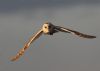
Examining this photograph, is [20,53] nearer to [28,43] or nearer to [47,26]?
→ [28,43]

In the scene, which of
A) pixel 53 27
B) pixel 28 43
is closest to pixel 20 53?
pixel 28 43

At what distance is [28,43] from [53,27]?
29.1ft

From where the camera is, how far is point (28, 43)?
136 m

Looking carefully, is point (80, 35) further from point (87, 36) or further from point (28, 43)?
point (28, 43)

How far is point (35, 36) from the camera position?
133 meters

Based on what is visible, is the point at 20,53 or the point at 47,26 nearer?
the point at 47,26

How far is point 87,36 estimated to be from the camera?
132m

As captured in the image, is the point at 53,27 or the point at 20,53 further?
the point at 20,53

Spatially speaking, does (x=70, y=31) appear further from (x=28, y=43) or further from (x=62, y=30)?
(x=28, y=43)

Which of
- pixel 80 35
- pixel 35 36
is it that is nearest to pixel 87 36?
pixel 80 35

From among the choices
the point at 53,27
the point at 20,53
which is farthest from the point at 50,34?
the point at 20,53

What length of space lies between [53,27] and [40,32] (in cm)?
353

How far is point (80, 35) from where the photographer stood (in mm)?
131625

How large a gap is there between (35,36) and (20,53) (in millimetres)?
6166
